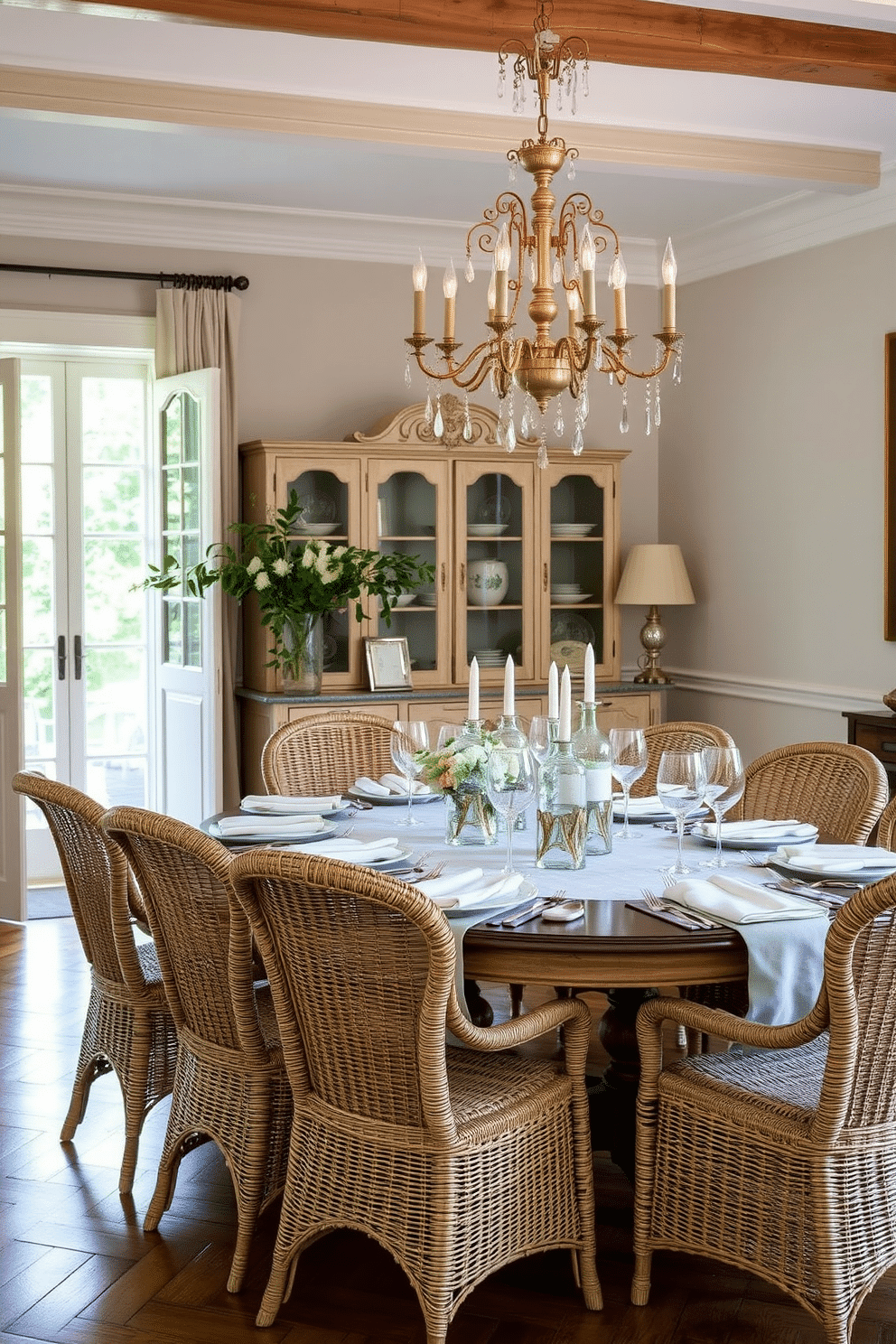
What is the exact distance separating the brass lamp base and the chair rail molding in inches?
6.9

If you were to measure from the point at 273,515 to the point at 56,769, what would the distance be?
58.0 inches

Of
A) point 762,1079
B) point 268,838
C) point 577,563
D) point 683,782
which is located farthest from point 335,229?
point 762,1079

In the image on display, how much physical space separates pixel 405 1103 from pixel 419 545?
372cm

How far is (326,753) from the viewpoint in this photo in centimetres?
405

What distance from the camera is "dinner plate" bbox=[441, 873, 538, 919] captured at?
2430 mm

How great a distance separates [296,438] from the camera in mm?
6000

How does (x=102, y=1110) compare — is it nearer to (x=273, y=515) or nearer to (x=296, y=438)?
(x=273, y=515)

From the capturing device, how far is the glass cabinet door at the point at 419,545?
5.77m

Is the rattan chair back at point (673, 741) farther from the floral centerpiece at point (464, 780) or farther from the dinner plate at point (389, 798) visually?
the floral centerpiece at point (464, 780)

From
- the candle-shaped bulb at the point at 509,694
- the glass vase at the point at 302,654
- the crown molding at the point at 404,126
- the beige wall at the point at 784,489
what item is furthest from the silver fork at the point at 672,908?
the glass vase at the point at 302,654

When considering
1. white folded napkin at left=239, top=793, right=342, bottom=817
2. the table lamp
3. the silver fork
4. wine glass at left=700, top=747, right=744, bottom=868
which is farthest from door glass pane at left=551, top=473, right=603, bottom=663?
the silver fork

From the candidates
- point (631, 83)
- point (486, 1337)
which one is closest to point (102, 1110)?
point (486, 1337)

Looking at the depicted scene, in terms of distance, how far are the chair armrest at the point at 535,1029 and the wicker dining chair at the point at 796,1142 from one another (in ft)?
0.37

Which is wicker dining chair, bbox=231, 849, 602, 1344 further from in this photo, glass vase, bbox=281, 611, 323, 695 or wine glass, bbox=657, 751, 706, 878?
glass vase, bbox=281, 611, 323, 695
